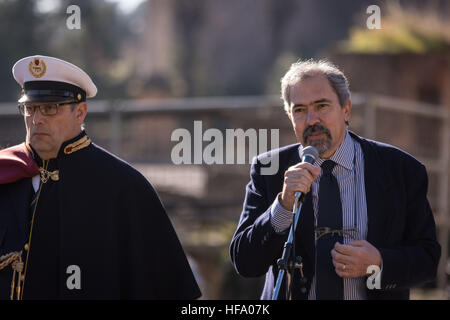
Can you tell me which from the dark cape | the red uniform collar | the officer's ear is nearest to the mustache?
the dark cape

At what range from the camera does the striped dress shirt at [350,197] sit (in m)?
3.60

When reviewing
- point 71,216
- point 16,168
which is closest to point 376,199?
point 71,216

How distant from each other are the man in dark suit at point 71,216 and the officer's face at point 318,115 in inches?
34.8

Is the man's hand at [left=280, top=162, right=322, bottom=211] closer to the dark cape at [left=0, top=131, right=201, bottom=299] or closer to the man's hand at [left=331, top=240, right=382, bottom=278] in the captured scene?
the man's hand at [left=331, top=240, right=382, bottom=278]

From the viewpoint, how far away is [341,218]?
3.65m

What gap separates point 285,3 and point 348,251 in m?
42.6

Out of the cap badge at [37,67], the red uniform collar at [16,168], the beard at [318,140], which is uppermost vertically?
the cap badge at [37,67]

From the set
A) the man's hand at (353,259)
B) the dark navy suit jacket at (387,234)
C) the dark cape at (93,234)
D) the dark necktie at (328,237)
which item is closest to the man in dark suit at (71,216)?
the dark cape at (93,234)

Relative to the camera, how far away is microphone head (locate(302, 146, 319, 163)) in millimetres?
3266

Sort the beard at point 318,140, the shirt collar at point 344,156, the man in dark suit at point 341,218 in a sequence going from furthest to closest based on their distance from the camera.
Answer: the shirt collar at point 344,156
the beard at point 318,140
the man in dark suit at point 341,218

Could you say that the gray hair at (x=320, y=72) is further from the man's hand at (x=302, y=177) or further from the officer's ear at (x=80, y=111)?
the officer's ear at (x=80, y=111)

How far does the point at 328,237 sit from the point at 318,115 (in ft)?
1.97

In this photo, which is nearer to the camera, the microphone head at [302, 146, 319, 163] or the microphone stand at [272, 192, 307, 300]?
the microphone stand at [272, 192, 307, 300]

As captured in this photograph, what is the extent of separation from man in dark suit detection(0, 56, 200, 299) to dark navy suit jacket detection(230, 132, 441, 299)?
0.44 m
